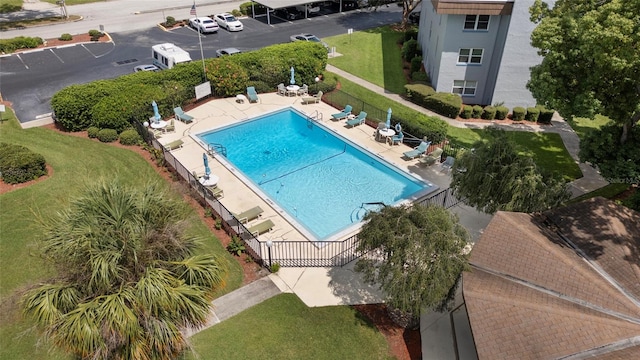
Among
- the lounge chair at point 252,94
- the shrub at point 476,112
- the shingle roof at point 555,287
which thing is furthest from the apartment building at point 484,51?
the shingle roof at point 555,287

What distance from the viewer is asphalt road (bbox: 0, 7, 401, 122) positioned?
32562mm

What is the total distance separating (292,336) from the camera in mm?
14664

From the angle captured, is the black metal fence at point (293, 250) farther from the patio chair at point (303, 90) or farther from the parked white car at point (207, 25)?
the parked white car at point (207, 25)

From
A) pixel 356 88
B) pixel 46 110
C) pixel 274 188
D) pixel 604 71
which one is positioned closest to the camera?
pixel 604 71

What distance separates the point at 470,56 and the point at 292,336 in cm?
2415

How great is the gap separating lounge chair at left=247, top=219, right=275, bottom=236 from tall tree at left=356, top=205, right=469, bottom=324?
252 inches

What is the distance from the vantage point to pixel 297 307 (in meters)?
15.8

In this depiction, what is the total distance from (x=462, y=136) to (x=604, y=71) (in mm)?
10885

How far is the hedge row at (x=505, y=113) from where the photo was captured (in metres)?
29.2

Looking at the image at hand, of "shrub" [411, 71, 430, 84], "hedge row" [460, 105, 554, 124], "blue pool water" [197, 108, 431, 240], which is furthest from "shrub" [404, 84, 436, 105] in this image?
"blue pool water" [197, 108, 431, 240]

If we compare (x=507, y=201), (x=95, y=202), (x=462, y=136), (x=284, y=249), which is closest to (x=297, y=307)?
(x=284, y=249)

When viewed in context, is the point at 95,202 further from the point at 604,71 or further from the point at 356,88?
the point at 356,88

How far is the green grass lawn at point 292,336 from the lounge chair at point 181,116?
16.2m

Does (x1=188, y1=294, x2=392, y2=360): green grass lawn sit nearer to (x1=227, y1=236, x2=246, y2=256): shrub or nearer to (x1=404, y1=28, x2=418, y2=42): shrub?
(x1=227, y1=236, x2=246, y2=256): shrub
